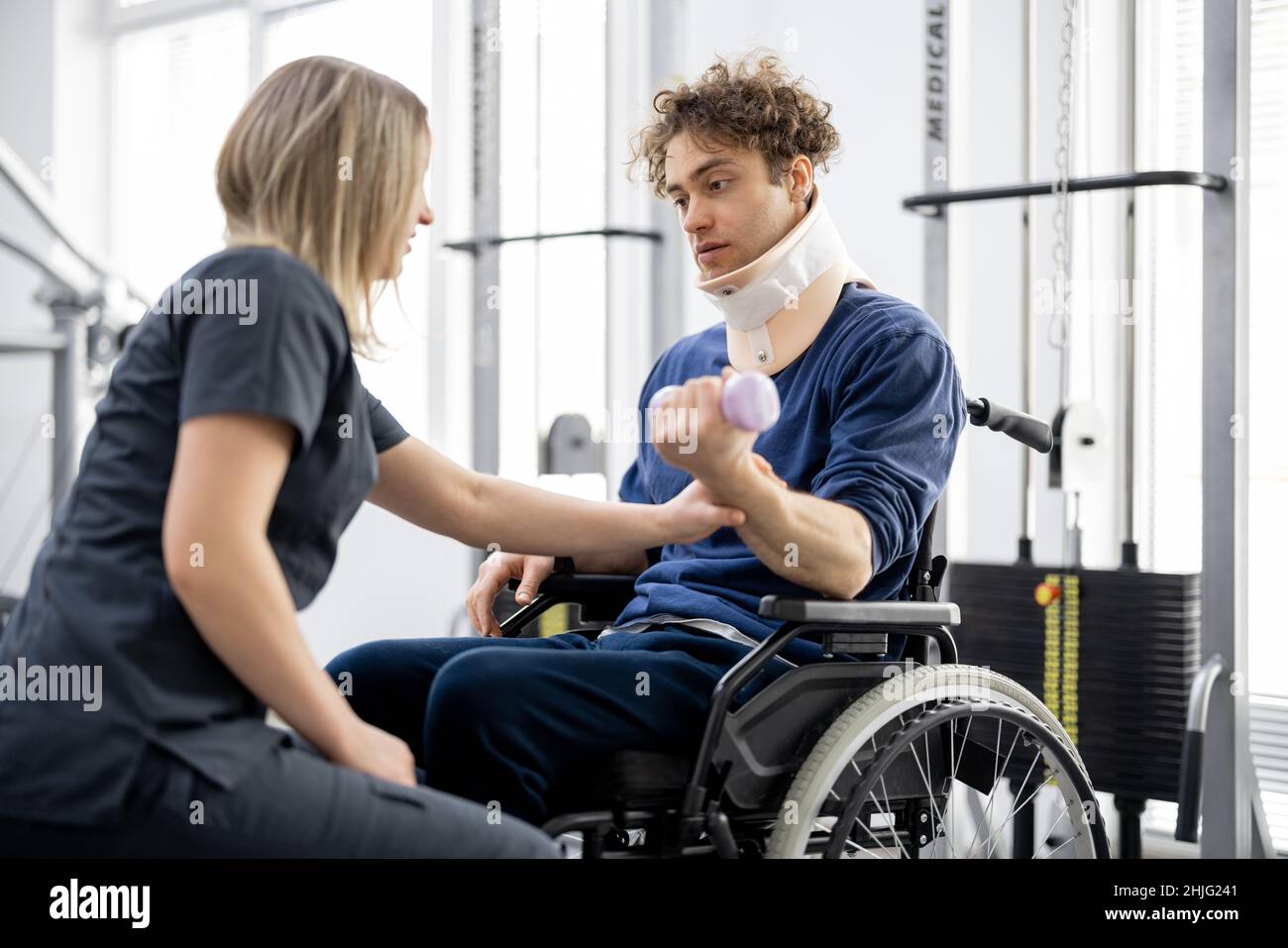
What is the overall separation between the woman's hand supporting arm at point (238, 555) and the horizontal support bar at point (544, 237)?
2.04 metres

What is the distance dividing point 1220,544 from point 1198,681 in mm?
257

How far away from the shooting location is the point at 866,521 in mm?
1445

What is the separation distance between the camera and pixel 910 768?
146 centimetres

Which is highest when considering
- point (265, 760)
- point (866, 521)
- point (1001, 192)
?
point (1001, 192)

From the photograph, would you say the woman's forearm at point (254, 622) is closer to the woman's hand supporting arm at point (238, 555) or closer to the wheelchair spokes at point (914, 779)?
the woman's hand supporting arm at point (238, 555)

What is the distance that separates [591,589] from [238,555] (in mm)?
854

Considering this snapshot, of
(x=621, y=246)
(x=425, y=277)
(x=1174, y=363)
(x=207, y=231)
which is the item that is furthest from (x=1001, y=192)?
(x=207, y=231)

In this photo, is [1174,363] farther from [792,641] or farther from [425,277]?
[425,277]

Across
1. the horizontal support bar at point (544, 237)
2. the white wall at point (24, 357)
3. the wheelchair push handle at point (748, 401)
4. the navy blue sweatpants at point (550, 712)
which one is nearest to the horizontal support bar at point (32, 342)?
the horizontal support bar at point (544, 237)

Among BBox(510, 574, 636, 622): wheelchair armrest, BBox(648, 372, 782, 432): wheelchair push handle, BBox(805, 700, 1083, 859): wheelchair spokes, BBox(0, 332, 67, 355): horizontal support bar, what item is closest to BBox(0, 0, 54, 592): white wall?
BBox(0, 332, 67, 355): horizontal support bar

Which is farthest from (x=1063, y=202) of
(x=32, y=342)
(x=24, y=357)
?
(x=24, y=357)

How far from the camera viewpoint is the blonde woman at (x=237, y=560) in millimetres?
1009

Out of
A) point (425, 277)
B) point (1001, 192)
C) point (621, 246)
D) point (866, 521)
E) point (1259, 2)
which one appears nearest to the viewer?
point (866, 521)

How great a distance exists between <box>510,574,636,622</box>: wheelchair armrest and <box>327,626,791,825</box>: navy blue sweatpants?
32cm
